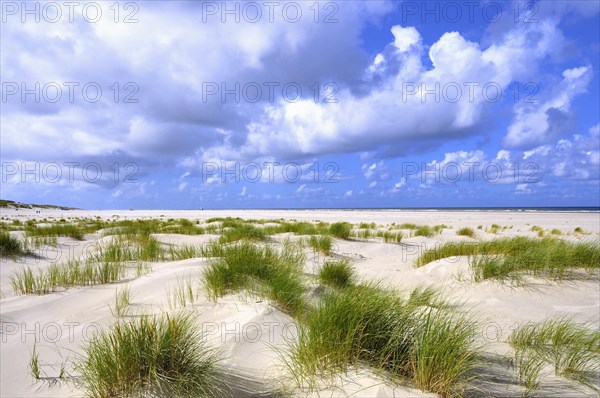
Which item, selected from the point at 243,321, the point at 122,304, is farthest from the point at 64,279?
the point at 243,321

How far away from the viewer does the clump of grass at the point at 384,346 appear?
2.36 meters

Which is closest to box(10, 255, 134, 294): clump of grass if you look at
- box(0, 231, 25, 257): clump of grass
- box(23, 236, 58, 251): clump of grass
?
box(0, 231, 25, 257): clump of grass

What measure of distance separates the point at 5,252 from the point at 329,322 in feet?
Answer: 30.4

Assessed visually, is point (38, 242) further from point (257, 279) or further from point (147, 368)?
point (147, 368)

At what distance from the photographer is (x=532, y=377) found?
2.73 meters

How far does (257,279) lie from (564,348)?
128 inches

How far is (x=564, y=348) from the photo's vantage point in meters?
3.21

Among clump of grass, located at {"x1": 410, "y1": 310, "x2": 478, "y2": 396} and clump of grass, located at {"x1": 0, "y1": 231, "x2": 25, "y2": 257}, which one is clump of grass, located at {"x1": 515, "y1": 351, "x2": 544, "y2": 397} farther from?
clump of grass, located at {"x1": 0, "y1": 231, "x2": 25, "y2": 257}

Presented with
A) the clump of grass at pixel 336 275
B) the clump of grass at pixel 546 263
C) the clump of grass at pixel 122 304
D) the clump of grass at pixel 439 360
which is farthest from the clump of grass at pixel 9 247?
the clump of grass at pixel 546 263

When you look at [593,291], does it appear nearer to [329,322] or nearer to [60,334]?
[329,322]

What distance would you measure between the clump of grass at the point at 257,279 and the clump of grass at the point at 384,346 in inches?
52.6

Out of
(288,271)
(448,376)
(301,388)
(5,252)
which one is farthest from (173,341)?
(5,252)

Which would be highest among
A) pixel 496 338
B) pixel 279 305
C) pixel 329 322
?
pixel 329 322

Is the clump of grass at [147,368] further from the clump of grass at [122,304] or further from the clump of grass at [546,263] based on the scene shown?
the clump of grass at [546,263]
